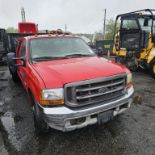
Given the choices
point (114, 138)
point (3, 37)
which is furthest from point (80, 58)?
point (3, 37)

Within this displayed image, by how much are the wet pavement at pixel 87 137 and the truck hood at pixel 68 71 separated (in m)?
1.19

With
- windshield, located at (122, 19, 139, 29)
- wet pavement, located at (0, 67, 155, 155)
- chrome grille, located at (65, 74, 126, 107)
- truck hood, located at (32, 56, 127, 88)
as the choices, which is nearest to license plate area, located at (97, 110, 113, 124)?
chrome grille, located at (65, 74, 126, 107)

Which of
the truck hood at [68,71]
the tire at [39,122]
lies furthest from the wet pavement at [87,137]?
the truck hood at [68,71]

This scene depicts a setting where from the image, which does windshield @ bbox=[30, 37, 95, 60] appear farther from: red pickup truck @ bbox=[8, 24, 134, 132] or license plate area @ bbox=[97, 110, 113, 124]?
license plate area @ bbox=[97, 110, 113, 124]

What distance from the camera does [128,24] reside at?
8.41 metres

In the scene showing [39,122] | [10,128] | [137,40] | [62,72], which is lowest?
[10,128]

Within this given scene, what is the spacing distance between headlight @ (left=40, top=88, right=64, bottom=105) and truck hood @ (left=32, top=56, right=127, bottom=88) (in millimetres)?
76

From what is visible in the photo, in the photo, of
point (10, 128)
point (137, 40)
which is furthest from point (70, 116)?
point (137, 40)

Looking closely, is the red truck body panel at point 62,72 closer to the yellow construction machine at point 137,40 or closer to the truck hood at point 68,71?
the truck hood at point 68,71

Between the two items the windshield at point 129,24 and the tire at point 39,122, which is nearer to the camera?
the tire at point 39,122

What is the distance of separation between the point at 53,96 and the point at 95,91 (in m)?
0.69

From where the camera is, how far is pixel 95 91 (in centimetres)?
272

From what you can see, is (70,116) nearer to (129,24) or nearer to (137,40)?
(137,40)

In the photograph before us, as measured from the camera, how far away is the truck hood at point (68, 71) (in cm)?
256
